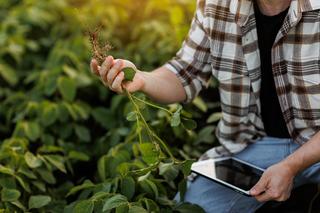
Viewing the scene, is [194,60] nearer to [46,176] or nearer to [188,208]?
[188,208]

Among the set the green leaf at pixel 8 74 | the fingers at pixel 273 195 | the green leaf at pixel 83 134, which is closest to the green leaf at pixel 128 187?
the fingers at pixel 273 195

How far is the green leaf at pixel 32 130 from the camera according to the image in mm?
2141

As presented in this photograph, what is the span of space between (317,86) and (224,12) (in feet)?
0.91

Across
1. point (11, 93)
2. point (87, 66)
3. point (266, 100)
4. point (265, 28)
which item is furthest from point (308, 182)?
point (11, 93)

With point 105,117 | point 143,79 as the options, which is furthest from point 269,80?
point 105,117

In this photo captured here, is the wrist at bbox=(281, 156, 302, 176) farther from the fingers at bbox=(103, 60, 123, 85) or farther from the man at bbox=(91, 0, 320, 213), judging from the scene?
the fingers at bbox=(103, 60, 123, 85)

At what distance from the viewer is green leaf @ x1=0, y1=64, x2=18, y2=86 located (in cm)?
253

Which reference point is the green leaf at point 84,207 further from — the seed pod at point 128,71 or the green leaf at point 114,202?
the seed pod at point 128,71

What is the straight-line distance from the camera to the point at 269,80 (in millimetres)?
1702

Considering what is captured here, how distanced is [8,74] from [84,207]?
1112mm

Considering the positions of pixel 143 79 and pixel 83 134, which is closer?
pixel 143 79

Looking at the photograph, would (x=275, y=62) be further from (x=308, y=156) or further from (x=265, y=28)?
(x=308, y=156)

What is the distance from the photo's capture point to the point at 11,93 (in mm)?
2541

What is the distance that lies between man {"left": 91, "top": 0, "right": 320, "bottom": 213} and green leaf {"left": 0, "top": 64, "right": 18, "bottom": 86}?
91cm
